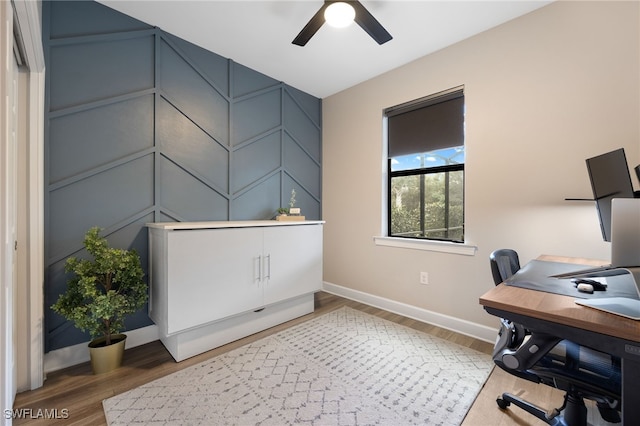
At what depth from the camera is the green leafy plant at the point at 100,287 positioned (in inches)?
65.2

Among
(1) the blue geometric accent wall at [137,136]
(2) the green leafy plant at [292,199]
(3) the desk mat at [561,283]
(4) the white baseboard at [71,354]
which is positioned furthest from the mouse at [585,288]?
(4) the white baseboard at [71,354]

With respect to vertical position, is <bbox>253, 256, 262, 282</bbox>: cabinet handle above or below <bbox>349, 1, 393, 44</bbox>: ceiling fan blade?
below

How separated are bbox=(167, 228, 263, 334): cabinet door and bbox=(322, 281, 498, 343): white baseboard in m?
1.36

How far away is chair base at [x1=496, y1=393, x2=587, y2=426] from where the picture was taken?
1149mm

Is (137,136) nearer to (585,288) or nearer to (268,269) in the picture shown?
(268,269)

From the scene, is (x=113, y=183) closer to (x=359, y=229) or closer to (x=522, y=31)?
(x=359, y=229)

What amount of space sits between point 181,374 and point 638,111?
A: 11.2 feet

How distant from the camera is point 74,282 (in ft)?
5.66

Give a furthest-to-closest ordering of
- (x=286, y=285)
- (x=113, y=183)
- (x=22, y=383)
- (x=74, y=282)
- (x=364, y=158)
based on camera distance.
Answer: (x=364, y=158), (x=286, y=285), (x=113, y=183), (x=74, y=282), (x=22, y=383)

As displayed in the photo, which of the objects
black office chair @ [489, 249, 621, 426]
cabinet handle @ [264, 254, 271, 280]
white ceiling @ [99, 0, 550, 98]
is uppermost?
white ceiling @ [99, 0, 550, 98]

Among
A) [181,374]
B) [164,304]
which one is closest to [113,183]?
[164,304]

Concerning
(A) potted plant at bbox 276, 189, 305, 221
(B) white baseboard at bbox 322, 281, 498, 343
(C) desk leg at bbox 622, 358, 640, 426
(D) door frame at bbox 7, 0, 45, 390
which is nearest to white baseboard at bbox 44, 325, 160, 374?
(D) door frame at bbox 7, 0, 45, 390

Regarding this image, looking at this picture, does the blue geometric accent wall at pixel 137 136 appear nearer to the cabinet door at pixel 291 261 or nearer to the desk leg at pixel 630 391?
the cabinet door at pixel 291 261

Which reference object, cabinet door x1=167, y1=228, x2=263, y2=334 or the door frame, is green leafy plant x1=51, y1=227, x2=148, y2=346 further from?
cabinet door x1=167, y1=228, x2=263, y2=334
